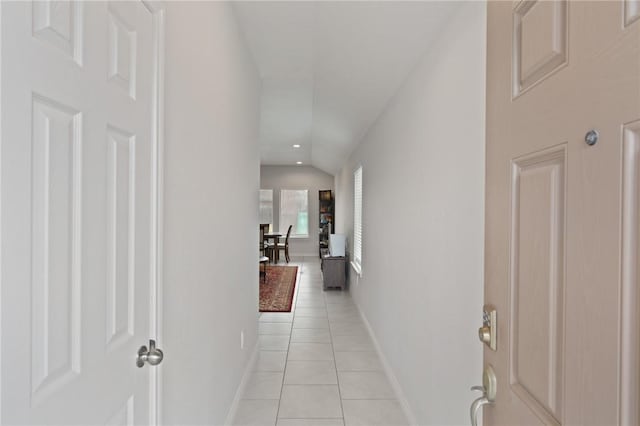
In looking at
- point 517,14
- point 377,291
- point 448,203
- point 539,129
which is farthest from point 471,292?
point 377,291

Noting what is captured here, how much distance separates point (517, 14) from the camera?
31.0 inches

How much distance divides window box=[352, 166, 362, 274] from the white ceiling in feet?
3.24

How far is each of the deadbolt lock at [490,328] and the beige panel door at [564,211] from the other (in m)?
0.02

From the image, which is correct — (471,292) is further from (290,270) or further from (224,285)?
(290,270)

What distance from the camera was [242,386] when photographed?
8.64 ft

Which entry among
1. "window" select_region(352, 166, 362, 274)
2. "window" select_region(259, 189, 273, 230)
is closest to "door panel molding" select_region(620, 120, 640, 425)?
"window" select_region(352, 166, 362, 274)

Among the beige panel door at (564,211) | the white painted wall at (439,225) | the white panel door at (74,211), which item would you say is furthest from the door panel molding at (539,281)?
the white panel door at (74,211)

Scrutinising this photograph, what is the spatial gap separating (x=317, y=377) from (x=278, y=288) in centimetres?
352

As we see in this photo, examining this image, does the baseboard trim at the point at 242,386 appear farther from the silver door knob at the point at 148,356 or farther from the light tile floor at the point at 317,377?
the silver door knob at the point at 148,356

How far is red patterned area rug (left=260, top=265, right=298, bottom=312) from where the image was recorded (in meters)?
5.25

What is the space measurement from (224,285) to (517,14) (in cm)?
184

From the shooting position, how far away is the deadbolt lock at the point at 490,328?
2.82ft

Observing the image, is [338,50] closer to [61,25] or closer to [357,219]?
[61,25]

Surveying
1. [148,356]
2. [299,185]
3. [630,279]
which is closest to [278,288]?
[299,185]
